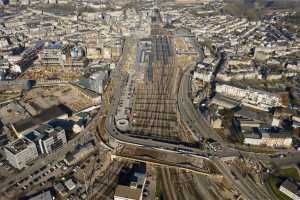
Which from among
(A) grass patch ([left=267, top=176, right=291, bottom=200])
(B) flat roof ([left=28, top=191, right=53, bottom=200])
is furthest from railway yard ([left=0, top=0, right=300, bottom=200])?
(B) flat roof ([left=28, top=191, right=53, bottom=200])

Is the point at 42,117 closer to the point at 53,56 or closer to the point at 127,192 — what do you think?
the point at 127,192

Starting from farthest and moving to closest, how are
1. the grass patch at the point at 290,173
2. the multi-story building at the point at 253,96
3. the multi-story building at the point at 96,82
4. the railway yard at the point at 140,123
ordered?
1. the multi-story building at the point at 96,82
2. the multi-story building at the point at 253,96
3. the grass patch at the point at 290,173
4. the railway yard at the point at 140,123

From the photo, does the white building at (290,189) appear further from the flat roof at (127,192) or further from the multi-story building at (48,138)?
the multi-story building at (48,138)

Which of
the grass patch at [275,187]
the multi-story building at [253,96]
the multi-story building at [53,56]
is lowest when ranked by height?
the grass patch at [275,187]

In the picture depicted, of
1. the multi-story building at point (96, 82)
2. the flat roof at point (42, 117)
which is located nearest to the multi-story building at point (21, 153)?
the flat roof at point (42, 117)

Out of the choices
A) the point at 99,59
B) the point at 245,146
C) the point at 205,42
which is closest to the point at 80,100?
the point at 99,59

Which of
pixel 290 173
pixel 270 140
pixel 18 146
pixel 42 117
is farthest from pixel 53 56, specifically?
pixel 290 173

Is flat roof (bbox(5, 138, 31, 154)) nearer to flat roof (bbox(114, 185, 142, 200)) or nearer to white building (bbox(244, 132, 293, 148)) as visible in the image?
flat roof (bbox(114, 185, 142, 200))
